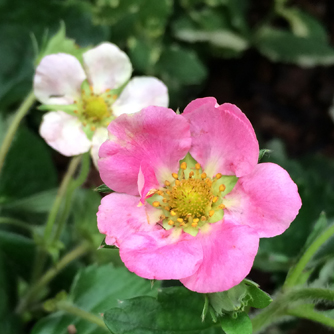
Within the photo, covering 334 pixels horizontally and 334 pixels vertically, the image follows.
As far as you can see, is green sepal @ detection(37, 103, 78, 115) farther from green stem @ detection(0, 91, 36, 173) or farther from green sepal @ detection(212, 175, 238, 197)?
green sepal @ detection(212, 175, 238, 197)

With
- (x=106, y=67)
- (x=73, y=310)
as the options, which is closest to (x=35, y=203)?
(x=73, y=310)

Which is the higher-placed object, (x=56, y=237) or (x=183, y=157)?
(x=183, y=157)

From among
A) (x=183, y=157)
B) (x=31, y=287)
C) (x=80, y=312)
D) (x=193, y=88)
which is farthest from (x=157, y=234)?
(x=193, y=88)

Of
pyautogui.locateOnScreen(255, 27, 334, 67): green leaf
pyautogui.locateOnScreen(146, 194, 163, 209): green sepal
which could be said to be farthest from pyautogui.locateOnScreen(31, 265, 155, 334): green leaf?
pyautogui.locateOnScreen(255, 27, 334, 67): green leaf

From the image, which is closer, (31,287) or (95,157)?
(95,157)

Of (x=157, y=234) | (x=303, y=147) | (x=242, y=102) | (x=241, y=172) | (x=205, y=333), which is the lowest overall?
(x=303, y=147)

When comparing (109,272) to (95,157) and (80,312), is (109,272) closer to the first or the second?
(80,312)

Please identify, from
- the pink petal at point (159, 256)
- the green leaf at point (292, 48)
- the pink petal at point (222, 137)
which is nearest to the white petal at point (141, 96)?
the pink petal at point (222, 137)
